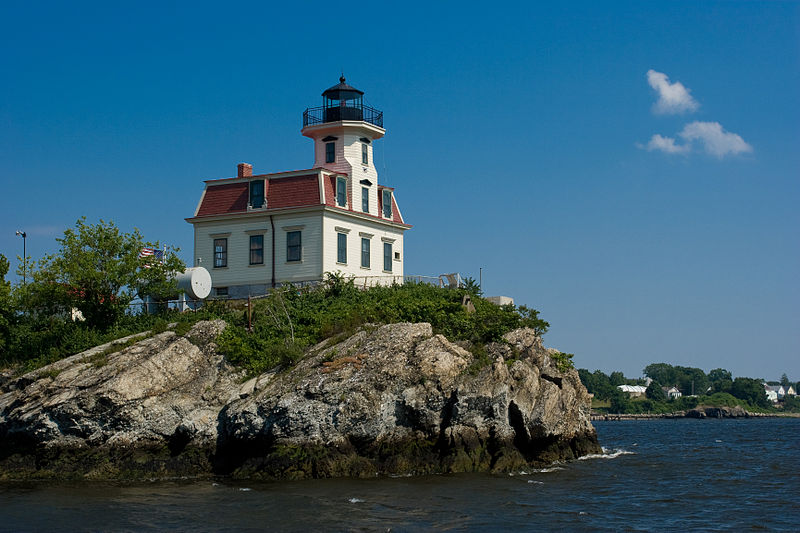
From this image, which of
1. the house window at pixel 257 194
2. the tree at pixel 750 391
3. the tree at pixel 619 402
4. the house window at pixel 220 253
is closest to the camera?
the house window at pixel 257 194

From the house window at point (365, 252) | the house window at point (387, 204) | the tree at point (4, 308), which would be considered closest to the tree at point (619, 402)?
the house window at point (387, 204)

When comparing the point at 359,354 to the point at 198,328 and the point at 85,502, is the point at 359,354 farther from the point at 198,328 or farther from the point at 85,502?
the point at 85,502

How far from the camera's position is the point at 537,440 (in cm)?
3181

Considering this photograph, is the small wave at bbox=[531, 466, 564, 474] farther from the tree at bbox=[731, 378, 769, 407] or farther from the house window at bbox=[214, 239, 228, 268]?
the tree at bbox=[731, 378, 769, 407]

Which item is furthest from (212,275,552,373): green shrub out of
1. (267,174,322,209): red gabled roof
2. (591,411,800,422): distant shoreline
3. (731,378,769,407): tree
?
(731,378,769,407): tree

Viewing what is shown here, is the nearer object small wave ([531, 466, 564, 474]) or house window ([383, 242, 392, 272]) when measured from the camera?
small wave ([531, 466, 564, 474])

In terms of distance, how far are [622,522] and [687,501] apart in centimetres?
468

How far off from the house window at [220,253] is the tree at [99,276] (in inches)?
220

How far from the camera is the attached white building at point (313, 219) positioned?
135ft

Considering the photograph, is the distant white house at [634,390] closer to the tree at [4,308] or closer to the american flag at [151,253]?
the american flag at [151,253]

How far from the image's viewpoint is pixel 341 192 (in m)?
42.4

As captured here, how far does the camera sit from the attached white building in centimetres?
4106

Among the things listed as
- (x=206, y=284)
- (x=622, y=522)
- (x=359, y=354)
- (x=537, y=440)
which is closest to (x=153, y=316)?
(x=206, y=284)

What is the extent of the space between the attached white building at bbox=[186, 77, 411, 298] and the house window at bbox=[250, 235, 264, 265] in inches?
1.9
